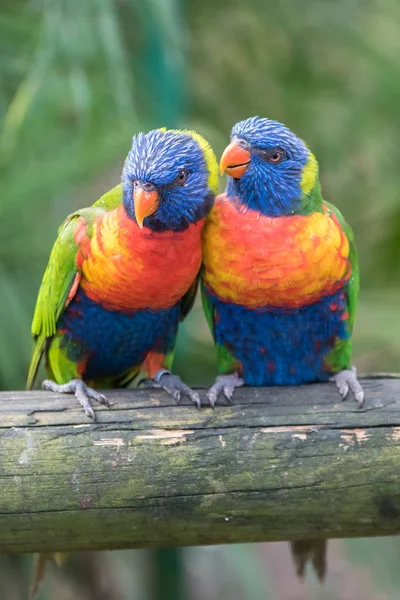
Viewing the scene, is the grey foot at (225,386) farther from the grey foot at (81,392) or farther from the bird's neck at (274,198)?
the bird's neck at (274,198)

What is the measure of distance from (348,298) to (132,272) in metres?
0.65

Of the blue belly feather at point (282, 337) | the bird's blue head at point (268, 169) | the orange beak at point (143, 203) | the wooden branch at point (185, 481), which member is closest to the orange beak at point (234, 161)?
the bird's blue head at point (268, 169)

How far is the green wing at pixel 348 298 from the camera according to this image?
219 centimetres

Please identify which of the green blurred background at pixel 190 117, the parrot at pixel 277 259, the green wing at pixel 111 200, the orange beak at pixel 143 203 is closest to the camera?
the orange beak at pixel 143 203

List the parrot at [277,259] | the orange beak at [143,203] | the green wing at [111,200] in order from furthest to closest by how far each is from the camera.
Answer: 1. the green wing at [111,200]
2. the parrot at [277,259]
3. the orange beak at [143,203]

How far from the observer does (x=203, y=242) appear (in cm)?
214

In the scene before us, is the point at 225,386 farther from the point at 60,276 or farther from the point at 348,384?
the point at 60,276

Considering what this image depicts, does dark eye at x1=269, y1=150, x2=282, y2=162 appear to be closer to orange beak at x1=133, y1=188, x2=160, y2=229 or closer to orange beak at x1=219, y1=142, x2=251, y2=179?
orange beak at x1=219, y1=142, x2=251, y2=179

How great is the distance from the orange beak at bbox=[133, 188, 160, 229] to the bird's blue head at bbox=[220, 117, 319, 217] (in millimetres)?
244

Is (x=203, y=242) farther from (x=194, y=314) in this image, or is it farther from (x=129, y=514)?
(x=194, y=314)

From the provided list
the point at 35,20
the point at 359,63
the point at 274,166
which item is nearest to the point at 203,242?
the point at 274,166

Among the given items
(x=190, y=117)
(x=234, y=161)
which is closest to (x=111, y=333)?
(x=234, y=161)

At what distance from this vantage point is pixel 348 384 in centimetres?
213

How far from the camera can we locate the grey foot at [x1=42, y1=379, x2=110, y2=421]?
6.48 ft
